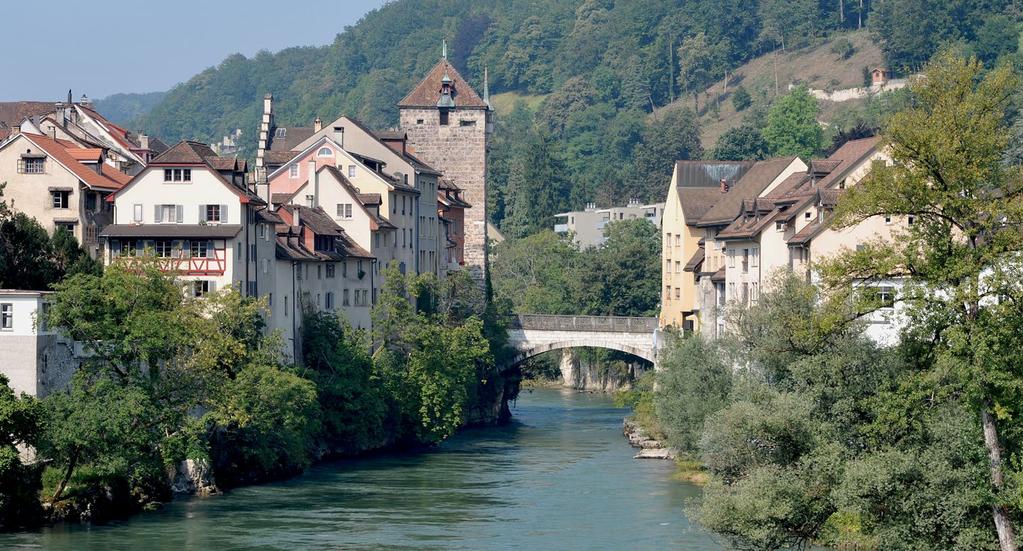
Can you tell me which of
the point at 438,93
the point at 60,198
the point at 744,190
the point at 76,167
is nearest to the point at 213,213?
the point at 60,198

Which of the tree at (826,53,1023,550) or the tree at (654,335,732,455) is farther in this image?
the tree at (654,335,732,455)

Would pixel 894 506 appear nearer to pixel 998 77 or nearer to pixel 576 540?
pixel 998 77

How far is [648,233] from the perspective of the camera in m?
156

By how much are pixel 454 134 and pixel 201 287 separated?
5032cm

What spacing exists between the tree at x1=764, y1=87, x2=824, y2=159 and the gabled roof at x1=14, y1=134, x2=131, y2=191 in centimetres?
10134

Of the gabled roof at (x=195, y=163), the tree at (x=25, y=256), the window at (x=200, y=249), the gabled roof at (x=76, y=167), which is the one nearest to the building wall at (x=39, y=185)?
Result: the gabled roof at (x=76, y=167)

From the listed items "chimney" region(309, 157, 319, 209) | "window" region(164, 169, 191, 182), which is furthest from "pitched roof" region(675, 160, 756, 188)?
"window" region(164, 169, 191, 182)

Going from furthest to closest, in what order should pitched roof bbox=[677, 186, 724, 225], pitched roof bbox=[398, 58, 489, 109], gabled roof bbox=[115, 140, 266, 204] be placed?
pitched roof bbox=[398, 58, 489, 109]
pitched roof bbox=[677, 186, 724, 225]
gabled roof bbox=[115, 140, 266, 204]

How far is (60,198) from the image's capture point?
3061 inches

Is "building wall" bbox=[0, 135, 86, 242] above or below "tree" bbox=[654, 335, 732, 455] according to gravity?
above

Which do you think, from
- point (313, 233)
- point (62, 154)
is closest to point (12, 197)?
point (62, 154)

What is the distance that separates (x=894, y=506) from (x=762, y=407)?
609cm

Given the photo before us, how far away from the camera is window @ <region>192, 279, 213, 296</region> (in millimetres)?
74812

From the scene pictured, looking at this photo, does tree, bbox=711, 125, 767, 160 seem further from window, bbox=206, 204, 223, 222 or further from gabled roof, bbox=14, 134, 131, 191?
window, bbox=206, 204, 223, 222
